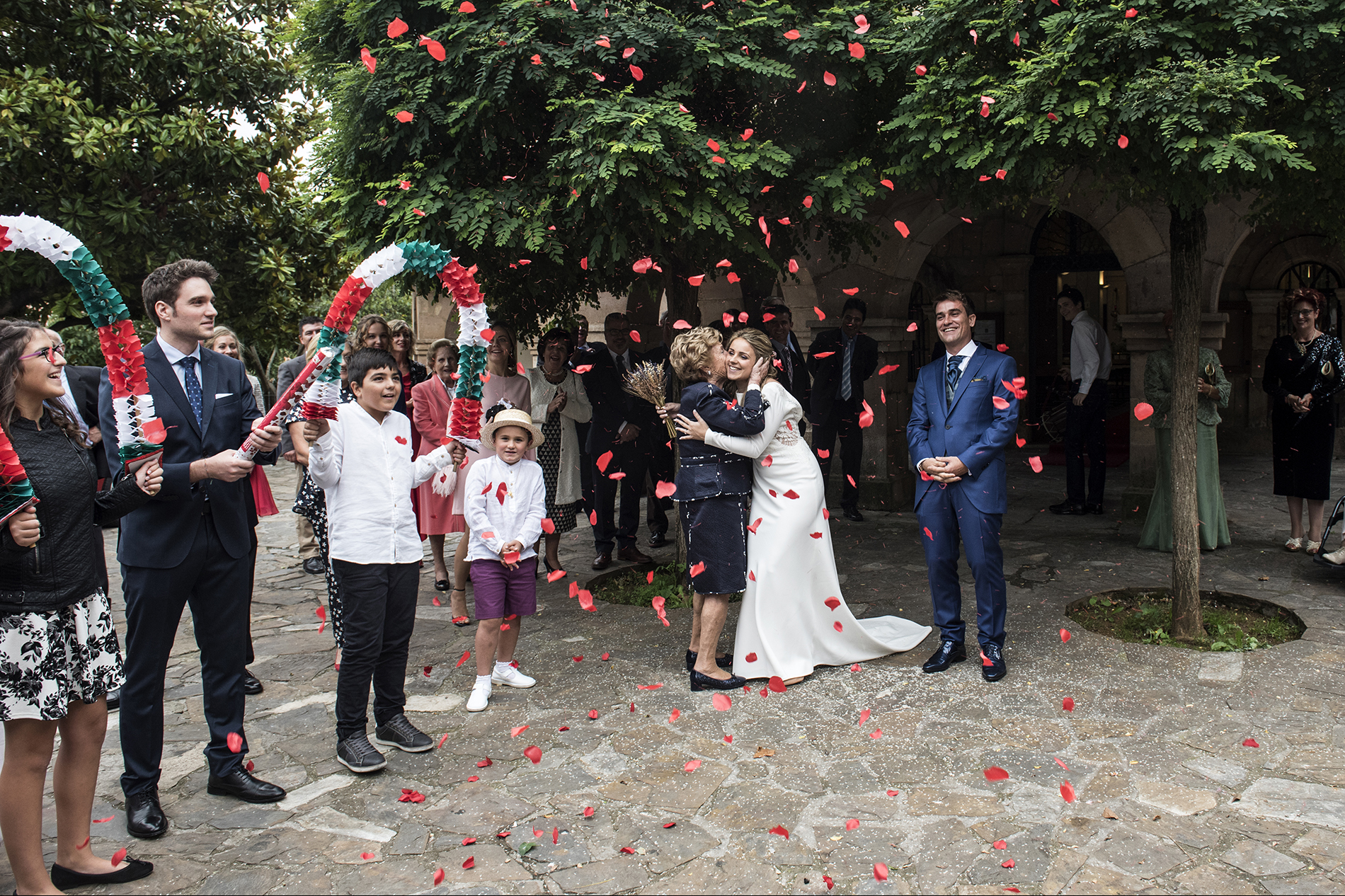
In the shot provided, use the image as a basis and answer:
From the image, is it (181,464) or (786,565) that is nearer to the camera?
(181,464)

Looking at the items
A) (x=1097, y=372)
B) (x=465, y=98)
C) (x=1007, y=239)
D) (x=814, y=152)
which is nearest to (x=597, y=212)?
(x=465, y=98)

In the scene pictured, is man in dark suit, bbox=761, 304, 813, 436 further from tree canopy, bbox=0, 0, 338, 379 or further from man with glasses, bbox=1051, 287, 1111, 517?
tree canopy, bbox=0, 0, 338, 379

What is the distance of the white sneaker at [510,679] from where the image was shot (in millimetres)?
5602

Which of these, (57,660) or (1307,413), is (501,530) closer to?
(57,660)

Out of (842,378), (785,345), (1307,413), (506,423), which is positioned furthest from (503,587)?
(1307,413)

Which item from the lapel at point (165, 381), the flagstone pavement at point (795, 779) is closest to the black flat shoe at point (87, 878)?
the flagstone pavement at point (795, 779)

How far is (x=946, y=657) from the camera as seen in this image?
565 centimetres

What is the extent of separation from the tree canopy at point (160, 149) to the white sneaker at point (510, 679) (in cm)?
561

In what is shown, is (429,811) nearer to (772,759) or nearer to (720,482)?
(772,759)

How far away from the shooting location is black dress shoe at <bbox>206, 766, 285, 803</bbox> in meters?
4.26

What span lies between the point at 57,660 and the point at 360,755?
1.46m

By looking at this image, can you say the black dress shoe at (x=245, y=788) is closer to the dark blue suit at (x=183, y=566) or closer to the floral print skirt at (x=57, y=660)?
the dark blue suit at (x=183, y=566)

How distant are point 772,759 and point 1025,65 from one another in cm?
368

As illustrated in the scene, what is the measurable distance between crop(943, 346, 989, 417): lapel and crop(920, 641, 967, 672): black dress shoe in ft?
4.51
